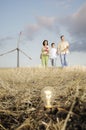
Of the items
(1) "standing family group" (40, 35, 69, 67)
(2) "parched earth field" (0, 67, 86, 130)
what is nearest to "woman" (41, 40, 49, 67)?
(1) "standing family group" (40, 35, 69, 67)

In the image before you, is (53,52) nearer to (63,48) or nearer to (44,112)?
(63,48)

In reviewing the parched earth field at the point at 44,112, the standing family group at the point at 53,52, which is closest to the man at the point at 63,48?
the standing family group at the point at 53,52

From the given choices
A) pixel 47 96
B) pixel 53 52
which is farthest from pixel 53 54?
pixel 47 96

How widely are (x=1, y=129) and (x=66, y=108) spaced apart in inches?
37.2

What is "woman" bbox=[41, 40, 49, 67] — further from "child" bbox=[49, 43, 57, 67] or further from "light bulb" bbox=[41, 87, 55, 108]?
"light bulb" bbox=[41, 87, 55, 108]

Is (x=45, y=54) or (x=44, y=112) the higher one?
(x=45, y=54)

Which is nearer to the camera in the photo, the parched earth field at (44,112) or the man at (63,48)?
the parched earth field at (44,112)

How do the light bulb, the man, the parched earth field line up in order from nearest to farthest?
the parched earth field, the light bulb, the man

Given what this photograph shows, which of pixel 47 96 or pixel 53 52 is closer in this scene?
pixel 47 96

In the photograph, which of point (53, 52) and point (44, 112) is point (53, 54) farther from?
point (44, 112)

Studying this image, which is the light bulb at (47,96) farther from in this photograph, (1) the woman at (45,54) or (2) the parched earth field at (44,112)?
(1) the woman at (45,54)

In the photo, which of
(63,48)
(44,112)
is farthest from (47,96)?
(63,48)

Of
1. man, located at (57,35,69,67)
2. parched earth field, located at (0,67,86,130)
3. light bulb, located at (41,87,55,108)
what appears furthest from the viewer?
man, located at (57,35,69,67)

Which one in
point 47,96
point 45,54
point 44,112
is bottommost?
→ point 44,112
